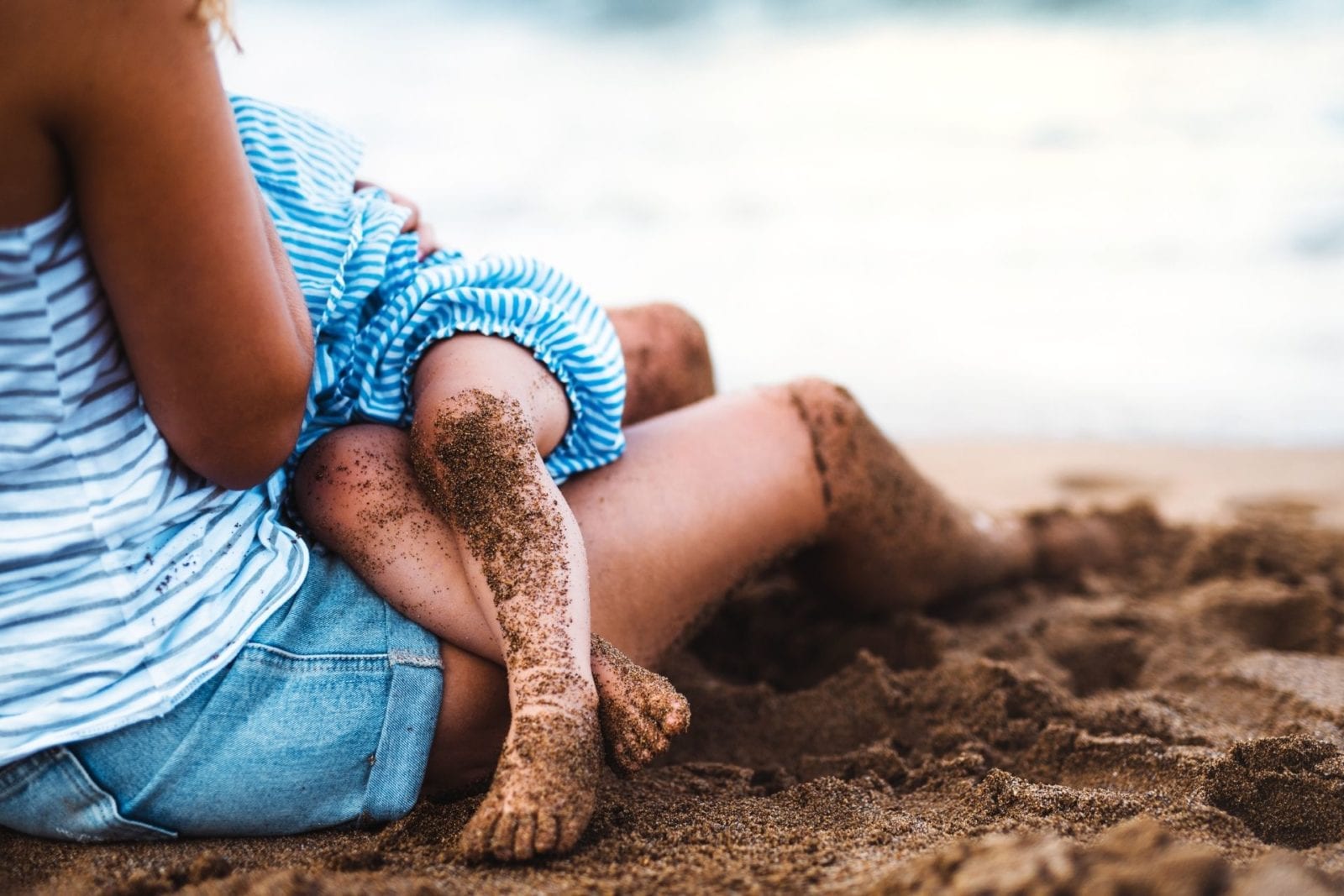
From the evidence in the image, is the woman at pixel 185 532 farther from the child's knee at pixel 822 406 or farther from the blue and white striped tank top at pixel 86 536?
the child's knee at pixel 822 406

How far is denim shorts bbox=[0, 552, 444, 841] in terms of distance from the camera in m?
1.16

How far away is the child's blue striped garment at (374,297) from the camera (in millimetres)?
1405

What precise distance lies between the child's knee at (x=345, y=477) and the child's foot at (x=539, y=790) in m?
0.37

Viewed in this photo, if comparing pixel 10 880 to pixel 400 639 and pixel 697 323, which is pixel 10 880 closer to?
pixel 400 639

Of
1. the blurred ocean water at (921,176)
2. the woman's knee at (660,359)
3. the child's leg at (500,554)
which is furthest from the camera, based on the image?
the blurred ocean water at (921,176)

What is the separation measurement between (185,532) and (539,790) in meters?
0.47

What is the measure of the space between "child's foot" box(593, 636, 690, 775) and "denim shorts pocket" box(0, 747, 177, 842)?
508 mm

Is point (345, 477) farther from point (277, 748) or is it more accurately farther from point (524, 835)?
point (524, 835)

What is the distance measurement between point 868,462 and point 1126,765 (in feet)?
2.02

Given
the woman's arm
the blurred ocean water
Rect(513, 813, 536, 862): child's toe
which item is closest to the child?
Rect(513, 813, 536, 862): child's toe

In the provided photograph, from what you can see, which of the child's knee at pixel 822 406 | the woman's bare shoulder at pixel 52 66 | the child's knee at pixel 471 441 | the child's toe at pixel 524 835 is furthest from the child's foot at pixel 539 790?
the child's knee at pixel 822 406

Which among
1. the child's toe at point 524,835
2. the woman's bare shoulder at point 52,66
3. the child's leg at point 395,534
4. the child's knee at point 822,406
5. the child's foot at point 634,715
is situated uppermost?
the woman's bare shoulder at point 52,66

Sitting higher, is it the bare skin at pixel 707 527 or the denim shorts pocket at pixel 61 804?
the bare skin at pixel 707 527

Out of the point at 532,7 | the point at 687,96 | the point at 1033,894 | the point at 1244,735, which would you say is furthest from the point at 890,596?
the point at 532,7
